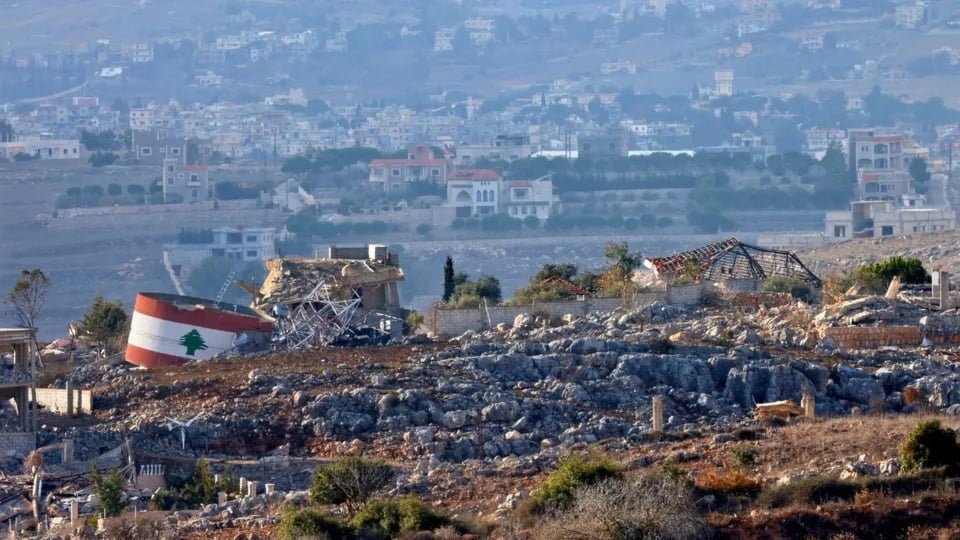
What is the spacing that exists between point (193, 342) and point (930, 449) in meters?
13.2

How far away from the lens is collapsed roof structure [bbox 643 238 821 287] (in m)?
34.4

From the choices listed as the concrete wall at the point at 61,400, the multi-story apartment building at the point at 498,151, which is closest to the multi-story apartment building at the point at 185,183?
the multi-story apartment building at the point at 498,151

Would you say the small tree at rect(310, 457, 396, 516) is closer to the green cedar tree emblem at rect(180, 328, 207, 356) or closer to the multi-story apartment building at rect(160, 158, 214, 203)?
the green cedar tree emblem at rect(180, 328, 207, 356)

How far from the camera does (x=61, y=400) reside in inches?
992

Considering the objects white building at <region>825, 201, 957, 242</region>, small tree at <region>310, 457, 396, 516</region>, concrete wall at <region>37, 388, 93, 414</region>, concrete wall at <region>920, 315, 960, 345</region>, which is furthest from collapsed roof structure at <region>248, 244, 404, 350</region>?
white building at <region>825, 201, 957, 242</region>

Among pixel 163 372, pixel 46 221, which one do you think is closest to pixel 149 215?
pixel 46 221

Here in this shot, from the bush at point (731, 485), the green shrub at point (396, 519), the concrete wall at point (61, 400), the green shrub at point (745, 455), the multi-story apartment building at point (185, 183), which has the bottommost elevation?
the multi-story apartment building at point (185, 183)

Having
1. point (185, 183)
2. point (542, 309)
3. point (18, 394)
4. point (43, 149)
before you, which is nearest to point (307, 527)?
point (18, 394)

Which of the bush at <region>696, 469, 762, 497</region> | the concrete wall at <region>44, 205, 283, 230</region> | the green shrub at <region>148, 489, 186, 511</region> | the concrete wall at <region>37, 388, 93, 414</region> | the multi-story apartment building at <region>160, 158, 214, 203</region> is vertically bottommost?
the concrete wall at <region>44, 205, 283, 230</region>

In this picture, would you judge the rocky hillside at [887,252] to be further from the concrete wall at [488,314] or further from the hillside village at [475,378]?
the concrete wall at [488,314]

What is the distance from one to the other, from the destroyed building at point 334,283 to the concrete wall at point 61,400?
6.40m

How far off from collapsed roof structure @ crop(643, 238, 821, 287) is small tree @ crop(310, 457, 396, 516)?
14441 mm

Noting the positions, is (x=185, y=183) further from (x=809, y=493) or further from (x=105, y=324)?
(x=809, y=493)

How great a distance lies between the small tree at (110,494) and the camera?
19.9 m
